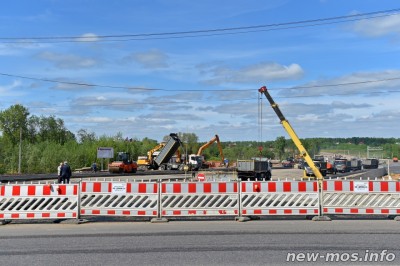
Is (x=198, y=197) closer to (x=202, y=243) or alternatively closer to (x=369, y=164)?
(x=202, y=243)

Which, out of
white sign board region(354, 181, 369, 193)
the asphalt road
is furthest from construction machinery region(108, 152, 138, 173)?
white sign board region(354, 181, 369, 193)

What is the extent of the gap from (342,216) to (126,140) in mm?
91703

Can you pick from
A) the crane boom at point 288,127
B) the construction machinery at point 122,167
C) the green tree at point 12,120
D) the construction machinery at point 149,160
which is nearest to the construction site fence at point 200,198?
the crane boom at point 288,127

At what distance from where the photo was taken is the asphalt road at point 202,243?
788 centimetres

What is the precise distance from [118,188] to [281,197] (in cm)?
516

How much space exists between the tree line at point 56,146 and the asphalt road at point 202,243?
1124 inches

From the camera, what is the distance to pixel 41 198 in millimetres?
13305

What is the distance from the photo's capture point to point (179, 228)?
1177 cm

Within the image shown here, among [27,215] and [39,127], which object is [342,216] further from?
[39,127]

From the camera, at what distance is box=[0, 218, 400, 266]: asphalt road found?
25.8ft

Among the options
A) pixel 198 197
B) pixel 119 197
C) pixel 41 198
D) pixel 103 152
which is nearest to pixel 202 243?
pixel 198 197

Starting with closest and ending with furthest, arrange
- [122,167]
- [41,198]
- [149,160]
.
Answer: [41,198] < [122,167] < [149,160]

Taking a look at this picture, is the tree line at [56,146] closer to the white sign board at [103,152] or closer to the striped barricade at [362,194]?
the white sign board at [103,152]

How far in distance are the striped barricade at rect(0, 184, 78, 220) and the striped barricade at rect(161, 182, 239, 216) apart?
113 inches
